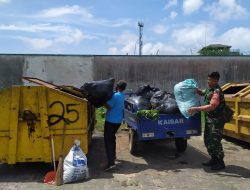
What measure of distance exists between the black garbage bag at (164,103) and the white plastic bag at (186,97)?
149 mm

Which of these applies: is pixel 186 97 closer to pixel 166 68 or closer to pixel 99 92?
pixel 99 92

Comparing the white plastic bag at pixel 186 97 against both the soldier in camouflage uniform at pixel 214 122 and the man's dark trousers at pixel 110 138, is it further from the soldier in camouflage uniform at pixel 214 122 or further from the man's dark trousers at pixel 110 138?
the man's dark trousers at pixel 110 138

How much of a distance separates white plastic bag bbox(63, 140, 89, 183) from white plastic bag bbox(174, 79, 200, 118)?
90.4 inches

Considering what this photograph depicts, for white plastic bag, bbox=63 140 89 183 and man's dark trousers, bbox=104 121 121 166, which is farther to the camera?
man's dark trousers, bbox=104 121 121 166

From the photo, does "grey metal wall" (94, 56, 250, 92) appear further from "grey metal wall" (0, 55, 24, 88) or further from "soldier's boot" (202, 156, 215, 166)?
"soldier's boot" (202, 156, 215, 166)

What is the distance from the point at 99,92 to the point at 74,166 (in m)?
1.51

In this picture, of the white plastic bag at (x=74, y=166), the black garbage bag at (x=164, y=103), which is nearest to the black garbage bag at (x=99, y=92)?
the white plastic bag at (x=74, y=166)

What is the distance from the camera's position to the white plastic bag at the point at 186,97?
8031 mm

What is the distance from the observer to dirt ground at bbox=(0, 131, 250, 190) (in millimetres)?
6582

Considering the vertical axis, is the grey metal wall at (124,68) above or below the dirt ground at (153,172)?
above

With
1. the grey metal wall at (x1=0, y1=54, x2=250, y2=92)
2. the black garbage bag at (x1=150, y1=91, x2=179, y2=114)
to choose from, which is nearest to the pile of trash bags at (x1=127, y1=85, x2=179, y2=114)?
the black garbage bag at (x1=150, y1=91, x2=179, y2=114)

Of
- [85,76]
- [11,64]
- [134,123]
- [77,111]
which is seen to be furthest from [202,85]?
[77,111]

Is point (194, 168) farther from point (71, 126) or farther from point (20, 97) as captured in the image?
point (20, 97)

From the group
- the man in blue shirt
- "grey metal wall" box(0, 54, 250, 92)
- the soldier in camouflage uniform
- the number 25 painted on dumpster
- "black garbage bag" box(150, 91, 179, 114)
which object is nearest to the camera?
the number 25 painted on dumpster
